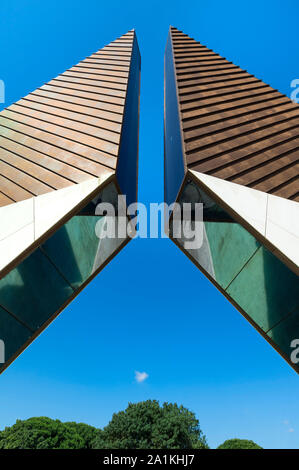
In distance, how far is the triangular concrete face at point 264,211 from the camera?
4.90 m

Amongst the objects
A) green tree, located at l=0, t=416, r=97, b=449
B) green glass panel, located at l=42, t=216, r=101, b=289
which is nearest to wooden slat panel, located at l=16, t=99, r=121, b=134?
green glass panel, located at l=42, t=216, r=101, b=289

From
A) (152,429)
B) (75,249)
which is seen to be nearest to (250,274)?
(75,249)

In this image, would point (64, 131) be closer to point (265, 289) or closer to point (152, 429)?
point (265, 289)

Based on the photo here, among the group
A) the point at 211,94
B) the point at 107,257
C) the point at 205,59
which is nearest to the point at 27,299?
the point at 107,257

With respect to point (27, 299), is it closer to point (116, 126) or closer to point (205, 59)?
point (116, 126)

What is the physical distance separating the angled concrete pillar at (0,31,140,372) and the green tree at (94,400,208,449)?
1709cm

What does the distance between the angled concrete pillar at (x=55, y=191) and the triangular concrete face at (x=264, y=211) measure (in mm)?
2180

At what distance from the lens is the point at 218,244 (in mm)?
9023

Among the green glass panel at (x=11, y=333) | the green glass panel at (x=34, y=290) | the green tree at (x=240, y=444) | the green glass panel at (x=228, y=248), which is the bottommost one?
the green tree at (x=240, y=444)

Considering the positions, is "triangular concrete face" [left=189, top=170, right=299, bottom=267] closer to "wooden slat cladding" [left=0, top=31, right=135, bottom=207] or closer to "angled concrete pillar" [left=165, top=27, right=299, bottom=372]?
"angled concrete pillar" [left=165, top=27, right=299, bottom=372]

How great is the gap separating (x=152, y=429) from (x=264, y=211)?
21.0 meters

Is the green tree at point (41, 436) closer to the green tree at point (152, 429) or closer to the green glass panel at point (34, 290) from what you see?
the green tree at point (152, 429)

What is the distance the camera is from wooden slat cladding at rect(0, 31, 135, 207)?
6375mm

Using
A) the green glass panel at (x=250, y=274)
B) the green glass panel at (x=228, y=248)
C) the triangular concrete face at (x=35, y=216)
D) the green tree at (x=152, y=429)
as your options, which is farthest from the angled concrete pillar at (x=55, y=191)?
the green tree at (x=152, y=429)
